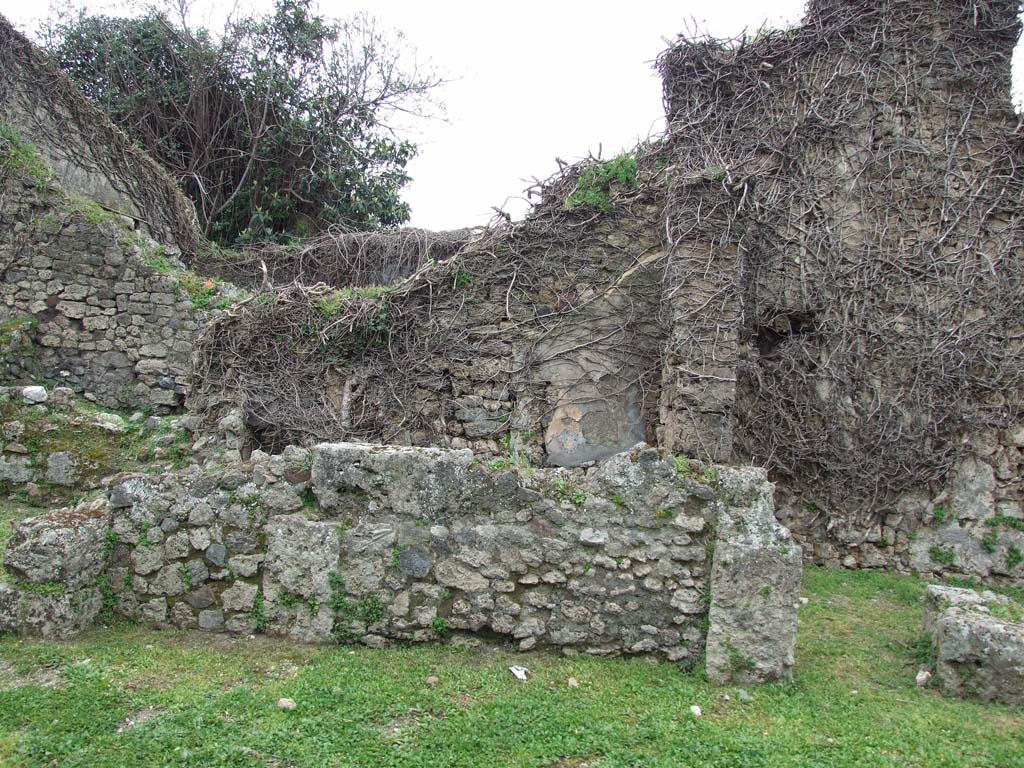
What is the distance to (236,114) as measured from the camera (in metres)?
16.2

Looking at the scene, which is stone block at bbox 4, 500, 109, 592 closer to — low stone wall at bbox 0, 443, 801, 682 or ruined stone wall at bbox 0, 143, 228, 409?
low stone wall at bbox 0, 443, 801, 682

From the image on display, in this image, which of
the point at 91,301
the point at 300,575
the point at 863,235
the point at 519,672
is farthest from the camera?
the point at 91,301

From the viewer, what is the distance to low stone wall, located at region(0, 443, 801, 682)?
14.9 ft

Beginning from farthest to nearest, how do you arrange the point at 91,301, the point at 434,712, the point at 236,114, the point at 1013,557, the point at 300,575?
the point at 236,114, the point at 91,301, the point at 1013,557, the point at 300,575, the point at 434,712

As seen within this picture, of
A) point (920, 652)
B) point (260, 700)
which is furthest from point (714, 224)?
point (260, 700)

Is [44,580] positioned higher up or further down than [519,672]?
higher up

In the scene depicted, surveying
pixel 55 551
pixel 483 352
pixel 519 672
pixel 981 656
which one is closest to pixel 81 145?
pixel 483 352

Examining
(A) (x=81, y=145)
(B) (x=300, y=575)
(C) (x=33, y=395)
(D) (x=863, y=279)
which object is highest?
(A) (x=81, y=145)

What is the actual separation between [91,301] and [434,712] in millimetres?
7895

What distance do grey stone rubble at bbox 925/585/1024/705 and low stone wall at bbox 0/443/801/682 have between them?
1386mm

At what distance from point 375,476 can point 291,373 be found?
4153 mm

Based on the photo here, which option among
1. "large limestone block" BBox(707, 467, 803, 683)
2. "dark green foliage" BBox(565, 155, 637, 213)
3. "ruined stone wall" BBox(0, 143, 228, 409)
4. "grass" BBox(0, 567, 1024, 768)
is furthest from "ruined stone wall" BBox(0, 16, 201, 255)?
"large limestone block" BBox(707, 467, 803, 683)

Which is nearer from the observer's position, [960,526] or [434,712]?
[434,712]

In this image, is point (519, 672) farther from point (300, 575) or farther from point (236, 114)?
point (236, 114)
